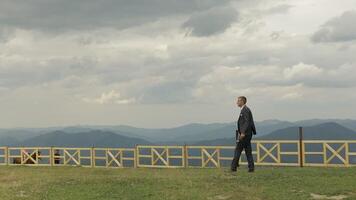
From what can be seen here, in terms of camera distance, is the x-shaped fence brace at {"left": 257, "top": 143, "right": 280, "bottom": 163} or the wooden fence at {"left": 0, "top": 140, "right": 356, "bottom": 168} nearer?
the wooden fence at {"left": 0, "top": 140, "right": 356, "bottom": 168}

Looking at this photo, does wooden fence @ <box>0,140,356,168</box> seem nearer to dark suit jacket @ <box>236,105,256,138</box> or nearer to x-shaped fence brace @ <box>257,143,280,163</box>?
x-shaped fence brace @ <box>257,143,280,163</box>

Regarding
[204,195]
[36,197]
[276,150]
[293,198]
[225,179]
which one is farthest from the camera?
[276,150]

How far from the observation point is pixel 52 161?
1363 inches

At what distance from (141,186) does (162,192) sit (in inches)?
54.1

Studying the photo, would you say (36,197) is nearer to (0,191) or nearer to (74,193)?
(74,193)

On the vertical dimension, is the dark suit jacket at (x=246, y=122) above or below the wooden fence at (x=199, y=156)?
above

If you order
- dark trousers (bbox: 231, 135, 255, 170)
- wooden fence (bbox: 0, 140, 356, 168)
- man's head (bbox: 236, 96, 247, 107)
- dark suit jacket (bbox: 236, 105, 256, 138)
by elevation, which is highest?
man's head (bbox: 236, 96, 247, 107)

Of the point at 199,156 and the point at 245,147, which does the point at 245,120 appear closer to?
the point at 245,147

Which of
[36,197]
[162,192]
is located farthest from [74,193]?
[162,192]

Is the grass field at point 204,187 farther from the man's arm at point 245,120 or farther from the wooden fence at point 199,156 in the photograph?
the wooden fence at point 199,156

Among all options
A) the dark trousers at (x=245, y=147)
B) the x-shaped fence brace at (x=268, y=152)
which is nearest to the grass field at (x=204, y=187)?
the dark trousers at (x=245, y=147)

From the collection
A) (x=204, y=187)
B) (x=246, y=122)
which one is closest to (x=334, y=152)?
(x=246, y=122)

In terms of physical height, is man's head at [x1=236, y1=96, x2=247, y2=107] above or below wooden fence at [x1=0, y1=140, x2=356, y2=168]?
above

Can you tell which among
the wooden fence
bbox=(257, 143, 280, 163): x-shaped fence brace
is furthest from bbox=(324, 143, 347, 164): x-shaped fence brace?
bbox=(257, 143, 280, 163): x-shaped fence brace
